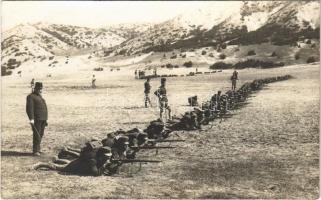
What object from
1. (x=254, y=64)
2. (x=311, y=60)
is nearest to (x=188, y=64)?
(x=254, y=64)

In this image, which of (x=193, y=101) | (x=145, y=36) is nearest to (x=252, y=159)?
(x=193, y=101)

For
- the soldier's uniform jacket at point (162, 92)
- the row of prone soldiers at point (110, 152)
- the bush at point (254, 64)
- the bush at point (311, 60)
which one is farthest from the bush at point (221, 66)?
the row of prone soldiers at point (110, 152)

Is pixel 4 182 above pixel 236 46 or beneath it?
beneath

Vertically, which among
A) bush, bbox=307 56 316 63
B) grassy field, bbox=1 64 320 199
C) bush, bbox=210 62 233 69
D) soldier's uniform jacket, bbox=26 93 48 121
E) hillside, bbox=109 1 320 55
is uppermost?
hillside, bbox=109 1 320 55

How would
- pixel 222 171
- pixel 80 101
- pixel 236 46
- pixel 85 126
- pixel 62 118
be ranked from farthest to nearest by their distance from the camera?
pixel 236 46
pixel 80 101
pixel 62 118
pixel 85 126
pixel 222 171

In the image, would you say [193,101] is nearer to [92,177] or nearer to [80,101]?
[80,101]

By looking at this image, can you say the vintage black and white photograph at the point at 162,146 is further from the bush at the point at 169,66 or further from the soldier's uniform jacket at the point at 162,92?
the bush at the point at 169,66

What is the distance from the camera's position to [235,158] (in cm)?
1316

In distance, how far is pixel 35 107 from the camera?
530 inches

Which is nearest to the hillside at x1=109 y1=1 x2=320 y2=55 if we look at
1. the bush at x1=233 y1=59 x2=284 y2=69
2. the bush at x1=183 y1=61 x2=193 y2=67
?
the bush at x1=233 y1=59 x2=284 y2=69

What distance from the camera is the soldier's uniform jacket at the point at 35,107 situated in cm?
1334

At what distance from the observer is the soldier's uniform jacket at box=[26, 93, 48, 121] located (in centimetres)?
1334

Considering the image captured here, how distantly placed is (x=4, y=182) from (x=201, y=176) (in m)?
4.10

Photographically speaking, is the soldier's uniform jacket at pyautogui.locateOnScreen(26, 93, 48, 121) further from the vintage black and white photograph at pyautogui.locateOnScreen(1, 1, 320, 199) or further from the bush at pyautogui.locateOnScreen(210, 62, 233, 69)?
the bush at pyautogui.locateOnScreen(210, 62, 233, 69)
